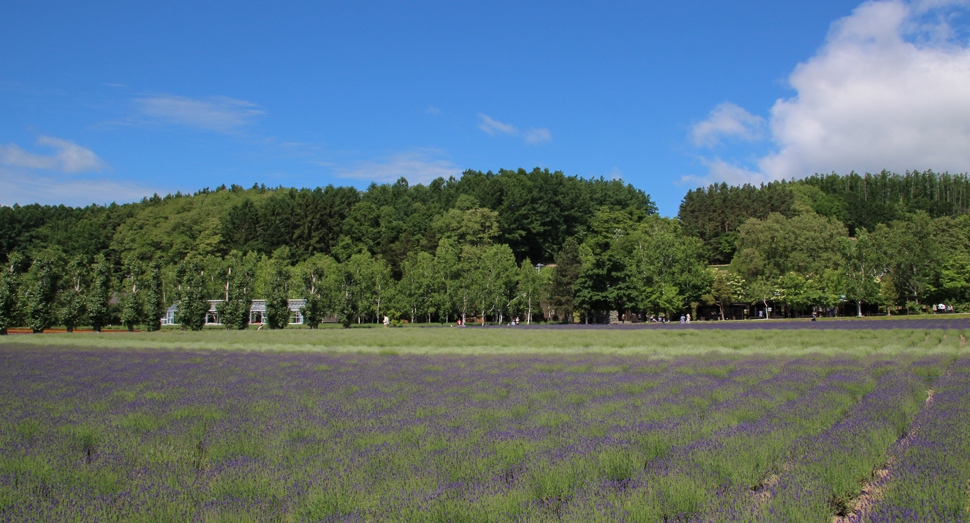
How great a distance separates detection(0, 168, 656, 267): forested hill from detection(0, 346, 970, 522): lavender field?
90.7 metres

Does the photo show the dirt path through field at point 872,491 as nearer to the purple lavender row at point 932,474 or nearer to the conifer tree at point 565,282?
the purple lavender row at point 932,474

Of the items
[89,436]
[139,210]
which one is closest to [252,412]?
[89,436]

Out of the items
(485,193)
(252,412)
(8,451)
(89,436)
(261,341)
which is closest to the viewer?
(8,451)

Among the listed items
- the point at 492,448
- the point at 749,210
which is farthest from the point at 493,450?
the point at 749,210

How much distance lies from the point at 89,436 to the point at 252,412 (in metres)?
2.47

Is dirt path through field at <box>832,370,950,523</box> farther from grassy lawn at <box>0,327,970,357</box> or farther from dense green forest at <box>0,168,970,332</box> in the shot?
dense green forest at <box>0,168,970,332</box>

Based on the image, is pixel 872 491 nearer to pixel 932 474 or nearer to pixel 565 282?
pixel 932 474

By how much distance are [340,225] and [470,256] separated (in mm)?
37339

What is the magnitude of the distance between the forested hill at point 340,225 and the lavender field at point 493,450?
3569 inches

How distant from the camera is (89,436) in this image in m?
8.08

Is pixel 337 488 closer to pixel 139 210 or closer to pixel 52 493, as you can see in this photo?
pixel 52 493

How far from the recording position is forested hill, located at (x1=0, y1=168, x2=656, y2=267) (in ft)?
355

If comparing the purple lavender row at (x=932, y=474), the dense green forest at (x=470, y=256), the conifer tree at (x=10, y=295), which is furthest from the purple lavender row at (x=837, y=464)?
the conifer tree at (x=10, y=295)

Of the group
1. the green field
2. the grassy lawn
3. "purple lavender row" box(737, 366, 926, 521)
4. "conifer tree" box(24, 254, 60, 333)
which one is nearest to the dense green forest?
"conifer tree" box(24, 254, 60, 333)
